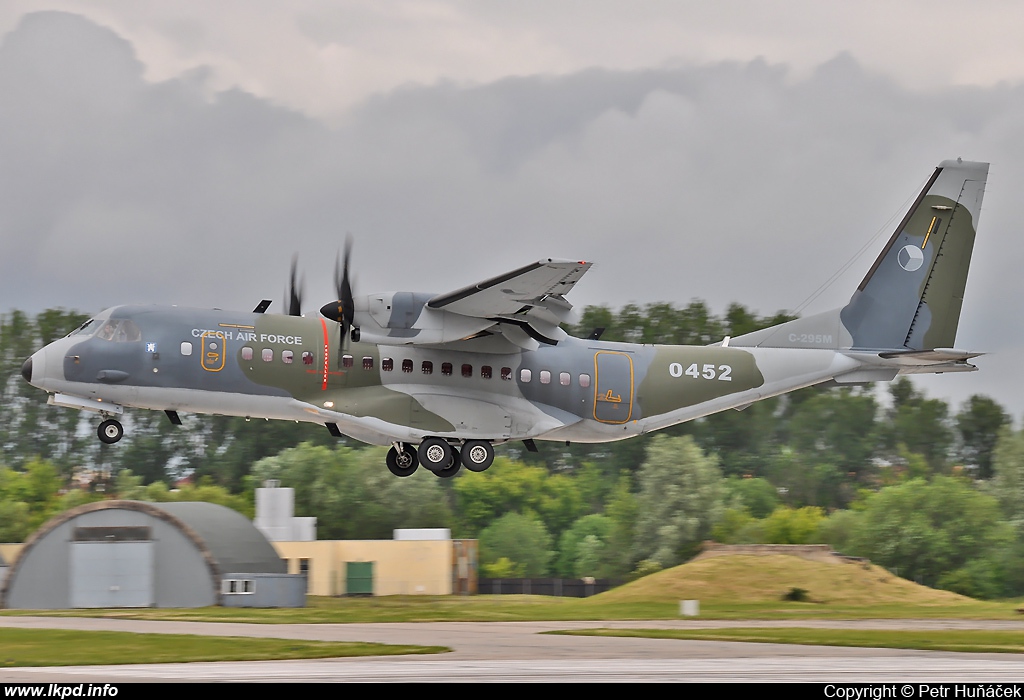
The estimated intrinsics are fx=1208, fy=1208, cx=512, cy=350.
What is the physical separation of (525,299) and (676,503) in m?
34.7

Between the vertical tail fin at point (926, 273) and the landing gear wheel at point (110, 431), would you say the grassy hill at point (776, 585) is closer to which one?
the vertical tail fin at point (926, 273)

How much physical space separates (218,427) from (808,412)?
1352 inches

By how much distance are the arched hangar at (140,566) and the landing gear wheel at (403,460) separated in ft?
53.4

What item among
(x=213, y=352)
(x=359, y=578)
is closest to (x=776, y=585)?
(x=359, y=578)

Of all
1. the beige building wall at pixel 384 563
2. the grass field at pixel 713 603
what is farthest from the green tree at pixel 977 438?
the beige building wall at pixel 384 563

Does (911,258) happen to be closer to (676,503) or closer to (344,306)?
(344,306)

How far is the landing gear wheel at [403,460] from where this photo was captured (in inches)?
1064

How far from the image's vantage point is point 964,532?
5081 centimetres

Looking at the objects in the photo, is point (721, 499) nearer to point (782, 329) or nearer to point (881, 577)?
point (881, 577)

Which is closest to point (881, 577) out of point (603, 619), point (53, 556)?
point (603, 619)

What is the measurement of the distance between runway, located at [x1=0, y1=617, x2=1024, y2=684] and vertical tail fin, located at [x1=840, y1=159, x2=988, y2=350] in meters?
8.68

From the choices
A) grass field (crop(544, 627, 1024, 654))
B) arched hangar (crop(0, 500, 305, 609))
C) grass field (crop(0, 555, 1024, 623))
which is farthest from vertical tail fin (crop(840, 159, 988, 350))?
arched hangar (crop(0, 500, 305, 609))
